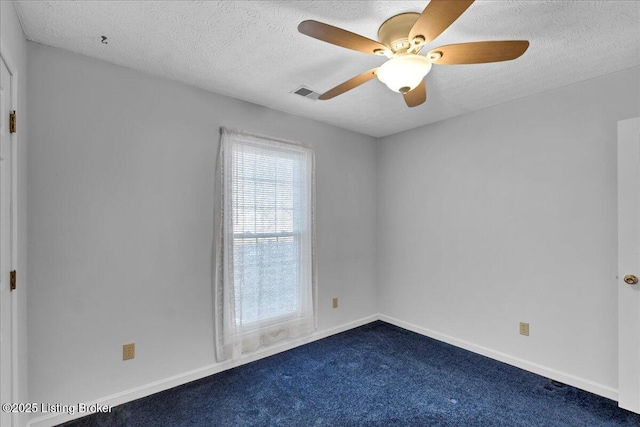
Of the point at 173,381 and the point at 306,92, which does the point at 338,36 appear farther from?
the point at 173,381

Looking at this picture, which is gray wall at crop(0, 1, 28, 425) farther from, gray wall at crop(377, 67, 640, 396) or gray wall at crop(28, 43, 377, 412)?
gray wall at crop(377, 67, 640, 396)

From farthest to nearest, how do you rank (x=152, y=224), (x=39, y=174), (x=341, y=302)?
(x=341, y=302) < (x=152, y=224) < (x=39, y=174)

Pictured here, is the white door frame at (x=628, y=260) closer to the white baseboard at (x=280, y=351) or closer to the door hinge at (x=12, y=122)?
the white baseboard at (x=280, y=351)

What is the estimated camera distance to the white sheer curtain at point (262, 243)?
2734 millimetres

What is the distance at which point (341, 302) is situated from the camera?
3.69 metres

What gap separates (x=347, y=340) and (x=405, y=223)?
1.49m

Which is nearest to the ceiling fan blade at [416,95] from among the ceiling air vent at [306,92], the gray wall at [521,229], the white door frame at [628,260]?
the ceiling air vent at [306,92]

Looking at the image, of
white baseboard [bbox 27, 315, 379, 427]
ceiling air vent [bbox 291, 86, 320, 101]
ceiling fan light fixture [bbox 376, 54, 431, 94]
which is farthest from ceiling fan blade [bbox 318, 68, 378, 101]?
white baseboard [bbox 27, 315, 379, 427]

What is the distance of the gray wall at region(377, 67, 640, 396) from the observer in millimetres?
→ 2396

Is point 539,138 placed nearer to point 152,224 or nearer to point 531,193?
point 531,193

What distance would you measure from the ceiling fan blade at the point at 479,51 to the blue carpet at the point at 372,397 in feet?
7.19

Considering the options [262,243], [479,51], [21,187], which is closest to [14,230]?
[21,187]

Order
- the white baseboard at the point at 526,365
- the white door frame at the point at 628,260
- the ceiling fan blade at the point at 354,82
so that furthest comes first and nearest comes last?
the white baseboard at the point at 526,365 → the white door frame at the point at 628,260 → the ceiling fan blade at the point at 354,82

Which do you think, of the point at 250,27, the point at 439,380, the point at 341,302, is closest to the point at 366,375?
the point at 439,380
